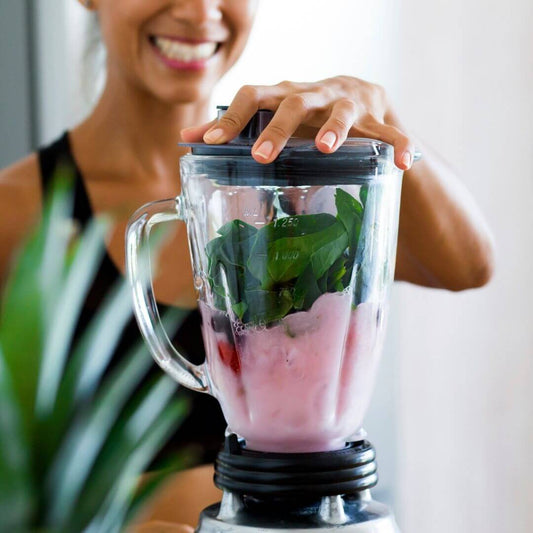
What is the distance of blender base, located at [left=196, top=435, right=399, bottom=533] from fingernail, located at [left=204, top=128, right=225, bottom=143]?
16 centimetres

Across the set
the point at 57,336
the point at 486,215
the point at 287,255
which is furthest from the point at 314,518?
the point at 486,215

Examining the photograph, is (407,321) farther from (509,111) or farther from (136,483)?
(136,483)

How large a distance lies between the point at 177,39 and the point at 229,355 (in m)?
0.71

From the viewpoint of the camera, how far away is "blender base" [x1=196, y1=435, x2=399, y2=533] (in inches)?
16.8

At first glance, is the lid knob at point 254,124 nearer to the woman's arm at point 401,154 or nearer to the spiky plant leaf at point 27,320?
the woman's arm at point 401,154

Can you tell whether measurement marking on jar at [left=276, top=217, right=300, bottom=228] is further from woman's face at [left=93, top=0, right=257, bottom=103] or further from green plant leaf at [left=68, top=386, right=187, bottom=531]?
woman's face at [left=93, top=0, right=257, bottom=103]

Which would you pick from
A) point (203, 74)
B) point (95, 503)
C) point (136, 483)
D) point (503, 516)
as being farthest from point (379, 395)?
point (95, 503)

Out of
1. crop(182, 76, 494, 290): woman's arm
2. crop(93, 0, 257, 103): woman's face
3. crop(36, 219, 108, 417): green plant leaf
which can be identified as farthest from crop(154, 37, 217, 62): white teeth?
crop(182, 76, 494, 290): woman's arm

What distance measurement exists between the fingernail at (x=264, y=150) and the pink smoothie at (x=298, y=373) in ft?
0.24

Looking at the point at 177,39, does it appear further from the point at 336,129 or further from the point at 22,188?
the point at 336,129

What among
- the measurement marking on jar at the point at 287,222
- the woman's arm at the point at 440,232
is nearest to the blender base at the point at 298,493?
the measurement marking on jar at the point at 287,222

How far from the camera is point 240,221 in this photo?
0.44 m

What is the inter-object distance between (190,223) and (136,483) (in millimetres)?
221

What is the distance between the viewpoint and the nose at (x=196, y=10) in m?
1.06
